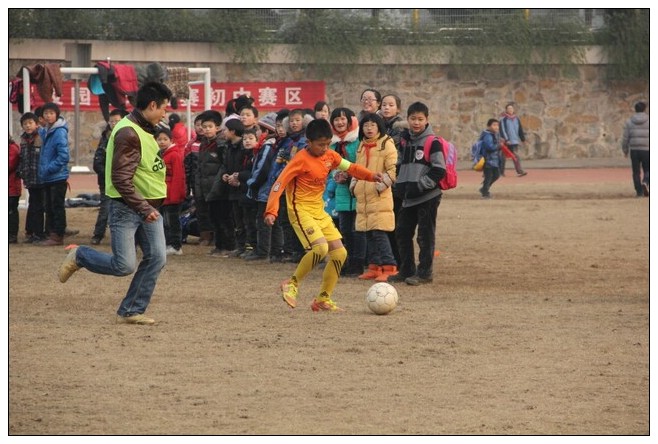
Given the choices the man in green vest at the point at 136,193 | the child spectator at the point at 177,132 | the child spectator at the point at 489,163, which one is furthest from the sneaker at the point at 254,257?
the child spectator at the point at 489,163

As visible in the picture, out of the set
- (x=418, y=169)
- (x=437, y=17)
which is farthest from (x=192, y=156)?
(x=437, y=17)

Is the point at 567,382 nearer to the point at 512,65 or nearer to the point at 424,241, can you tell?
the point at 424,241

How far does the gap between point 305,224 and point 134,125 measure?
1.79 m

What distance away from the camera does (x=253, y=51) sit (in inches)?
1232

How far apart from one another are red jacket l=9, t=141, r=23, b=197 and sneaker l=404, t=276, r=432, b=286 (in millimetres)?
5454

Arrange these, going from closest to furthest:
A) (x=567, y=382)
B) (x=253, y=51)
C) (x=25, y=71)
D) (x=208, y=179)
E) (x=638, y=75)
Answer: (x=567, y=382) < (x=208, y=179) < (x=25, y=71) < (x=253, y=51) < (x=638, y=75)

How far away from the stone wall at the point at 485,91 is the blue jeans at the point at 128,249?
832 inches

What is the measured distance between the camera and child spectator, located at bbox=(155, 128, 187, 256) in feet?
47.5

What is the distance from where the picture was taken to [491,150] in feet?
78.0

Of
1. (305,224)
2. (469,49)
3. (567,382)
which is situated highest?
(469,49)

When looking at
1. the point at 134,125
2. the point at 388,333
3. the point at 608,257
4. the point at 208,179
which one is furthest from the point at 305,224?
the point at 608,257

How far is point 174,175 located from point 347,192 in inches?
91.5

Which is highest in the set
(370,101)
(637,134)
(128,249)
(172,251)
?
(370,101)

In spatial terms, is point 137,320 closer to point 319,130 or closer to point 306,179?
point 306,179
